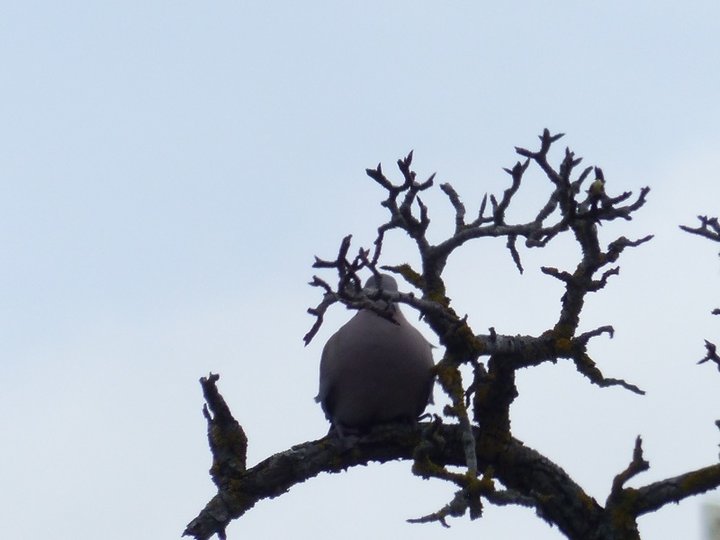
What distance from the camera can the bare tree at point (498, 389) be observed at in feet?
19.8

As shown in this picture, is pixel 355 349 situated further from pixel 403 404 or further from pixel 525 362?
pixel 525 362

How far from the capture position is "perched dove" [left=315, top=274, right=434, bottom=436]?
686 cm

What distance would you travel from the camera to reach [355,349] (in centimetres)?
701

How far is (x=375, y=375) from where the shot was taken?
22.6 ft

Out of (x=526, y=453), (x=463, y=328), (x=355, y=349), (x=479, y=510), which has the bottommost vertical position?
(x=479, y=510)

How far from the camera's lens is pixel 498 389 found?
6.44 meters

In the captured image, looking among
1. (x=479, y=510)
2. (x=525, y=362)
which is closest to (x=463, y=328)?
(x=525, y=362)

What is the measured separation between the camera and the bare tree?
6.02m

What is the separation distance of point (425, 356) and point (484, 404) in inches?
26.6

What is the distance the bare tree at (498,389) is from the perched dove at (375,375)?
31cm

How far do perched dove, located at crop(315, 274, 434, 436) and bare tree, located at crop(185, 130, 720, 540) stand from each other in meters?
0.31

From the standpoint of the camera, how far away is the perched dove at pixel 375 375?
6.86 meters

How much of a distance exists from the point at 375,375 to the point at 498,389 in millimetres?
798

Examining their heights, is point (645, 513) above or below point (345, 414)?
below
